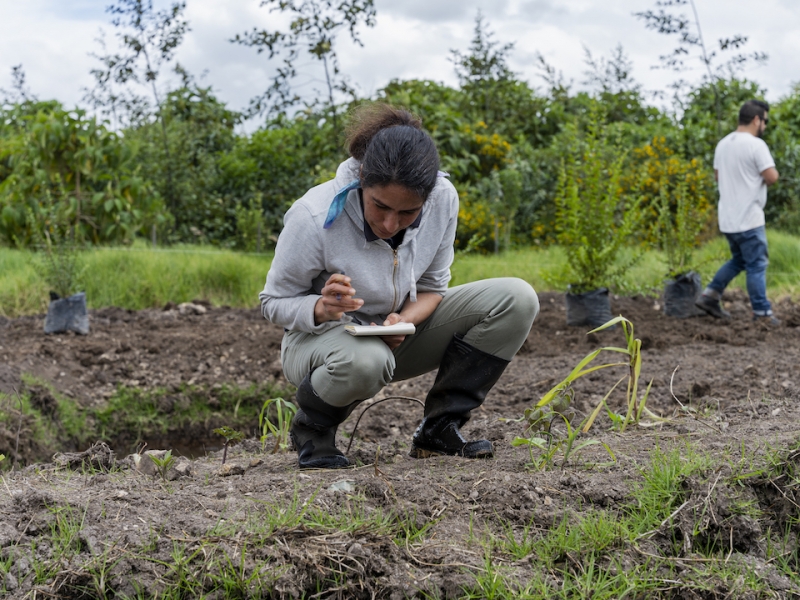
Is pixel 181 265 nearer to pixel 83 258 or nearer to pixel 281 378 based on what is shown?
pixel 83 258

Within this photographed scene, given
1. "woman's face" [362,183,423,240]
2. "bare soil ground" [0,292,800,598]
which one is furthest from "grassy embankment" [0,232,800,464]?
"woman's face" [362,183,423,240]

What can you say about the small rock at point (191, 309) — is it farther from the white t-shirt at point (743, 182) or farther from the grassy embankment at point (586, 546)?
the grassy embankment at point (586, 546)

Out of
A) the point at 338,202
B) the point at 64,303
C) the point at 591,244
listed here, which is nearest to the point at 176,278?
the point at 64,303

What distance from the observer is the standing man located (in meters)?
6.55

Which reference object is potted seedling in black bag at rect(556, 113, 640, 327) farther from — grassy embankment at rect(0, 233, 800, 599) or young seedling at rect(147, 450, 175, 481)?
young seedling at rect(147, 450, 175, 481)

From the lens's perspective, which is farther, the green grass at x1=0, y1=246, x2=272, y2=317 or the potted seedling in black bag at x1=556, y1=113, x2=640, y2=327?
the green grass at x1=0, y1=246, x2=272, y2=317

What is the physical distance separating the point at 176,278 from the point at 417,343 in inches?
182

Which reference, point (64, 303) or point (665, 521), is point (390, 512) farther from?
point (64, 303)

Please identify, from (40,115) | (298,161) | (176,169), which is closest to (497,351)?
(40,115)

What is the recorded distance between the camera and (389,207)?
8.48ft

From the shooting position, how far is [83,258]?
7.21m

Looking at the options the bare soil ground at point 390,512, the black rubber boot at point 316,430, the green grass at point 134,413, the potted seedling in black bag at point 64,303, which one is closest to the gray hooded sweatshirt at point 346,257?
the black rubber boot at point 316,430

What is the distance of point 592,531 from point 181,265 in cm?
580

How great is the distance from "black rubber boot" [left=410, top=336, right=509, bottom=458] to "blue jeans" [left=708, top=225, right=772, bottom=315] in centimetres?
419
